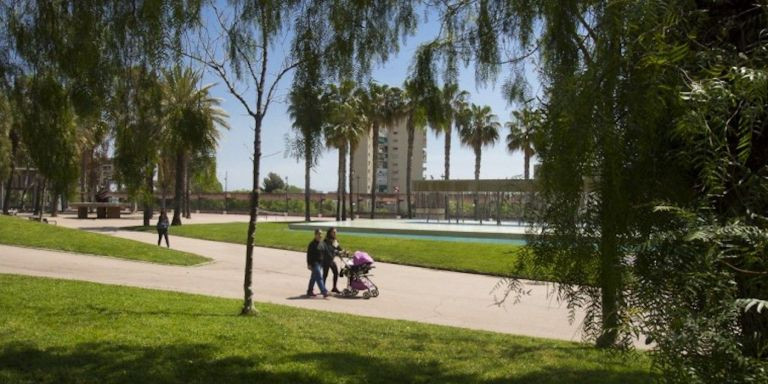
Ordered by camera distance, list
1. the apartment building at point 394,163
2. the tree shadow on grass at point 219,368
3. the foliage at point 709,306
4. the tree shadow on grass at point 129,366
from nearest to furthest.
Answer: the foliage at point 709,306, the tree shadow on grass at point 129,366, the tree shadow on grass at point 219,368, the apartment building at point 394,163

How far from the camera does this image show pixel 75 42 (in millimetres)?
7422

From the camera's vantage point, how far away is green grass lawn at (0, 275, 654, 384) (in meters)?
7.08

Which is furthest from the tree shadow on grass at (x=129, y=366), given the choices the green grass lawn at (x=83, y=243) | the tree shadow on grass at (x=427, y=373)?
the green grass lawn at (x=83, y=243)

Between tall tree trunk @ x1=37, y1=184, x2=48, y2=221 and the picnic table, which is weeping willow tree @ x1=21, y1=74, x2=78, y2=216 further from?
the picnic table

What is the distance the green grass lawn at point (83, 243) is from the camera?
2159 centimetres

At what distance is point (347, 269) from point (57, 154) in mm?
8743

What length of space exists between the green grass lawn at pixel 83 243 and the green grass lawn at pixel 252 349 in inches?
377

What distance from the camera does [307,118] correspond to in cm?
745

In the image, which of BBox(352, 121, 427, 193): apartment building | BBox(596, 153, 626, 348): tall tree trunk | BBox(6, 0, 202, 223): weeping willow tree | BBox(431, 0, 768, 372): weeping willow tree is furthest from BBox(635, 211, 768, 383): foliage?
BBox(352, 121, 427, 193): apartment building

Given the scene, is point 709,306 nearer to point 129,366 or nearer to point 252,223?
point 129,366

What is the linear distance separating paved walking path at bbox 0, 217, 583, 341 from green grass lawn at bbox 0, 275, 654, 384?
5.62 feet

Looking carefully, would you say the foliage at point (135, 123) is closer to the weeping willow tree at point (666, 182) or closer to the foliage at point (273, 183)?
the weeping willow tree at point (666, 182)

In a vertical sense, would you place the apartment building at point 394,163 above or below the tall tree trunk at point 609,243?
above

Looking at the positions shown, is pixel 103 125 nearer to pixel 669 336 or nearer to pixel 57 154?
pixel 57 154
